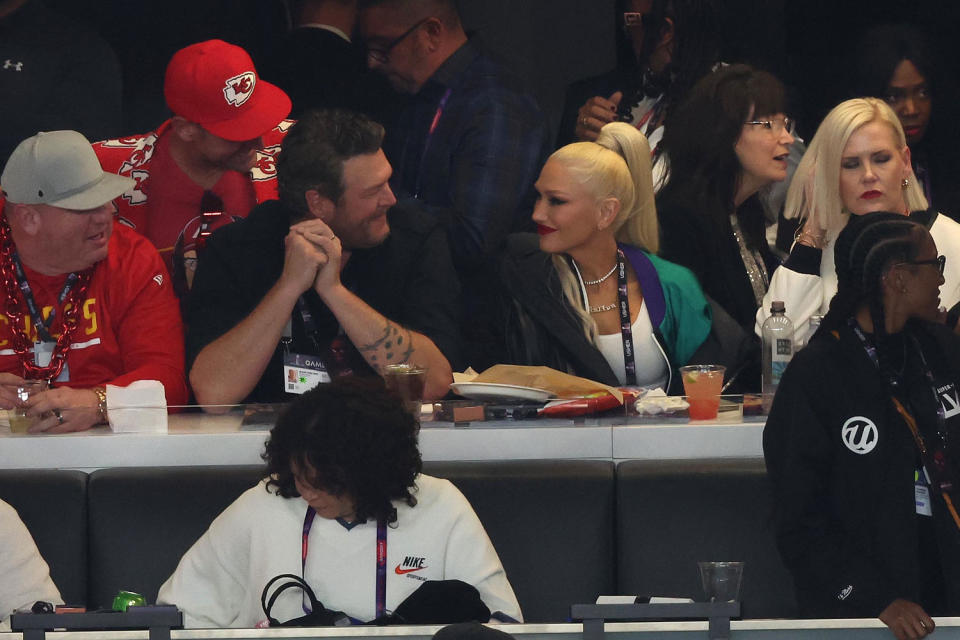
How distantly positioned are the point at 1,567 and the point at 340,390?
702 millimetres

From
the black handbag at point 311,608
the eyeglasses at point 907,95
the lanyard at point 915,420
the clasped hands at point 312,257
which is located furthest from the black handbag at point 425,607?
the eyeglasses at point 907,95

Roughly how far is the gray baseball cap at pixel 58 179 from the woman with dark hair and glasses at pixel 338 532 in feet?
3.40

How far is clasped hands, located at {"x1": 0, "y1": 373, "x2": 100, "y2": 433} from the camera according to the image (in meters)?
3.34

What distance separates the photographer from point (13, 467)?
334 cm

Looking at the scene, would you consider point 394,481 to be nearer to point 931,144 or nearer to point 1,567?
point 1,567

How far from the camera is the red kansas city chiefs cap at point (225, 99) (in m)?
4.03

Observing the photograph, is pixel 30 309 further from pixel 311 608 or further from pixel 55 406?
pixel 311 608

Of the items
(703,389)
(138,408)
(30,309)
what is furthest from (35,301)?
(703,389)

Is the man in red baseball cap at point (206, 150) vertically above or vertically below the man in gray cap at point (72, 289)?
above

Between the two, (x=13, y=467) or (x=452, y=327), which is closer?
(x=13, y=467)

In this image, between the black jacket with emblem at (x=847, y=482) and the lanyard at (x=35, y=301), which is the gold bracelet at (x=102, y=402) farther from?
the black jacket with emblem at (x=847, y=482)

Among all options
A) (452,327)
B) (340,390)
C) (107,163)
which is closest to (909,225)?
(340,390)

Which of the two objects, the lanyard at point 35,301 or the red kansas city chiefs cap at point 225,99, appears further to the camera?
the red kansas city chiefs cap at point 225,99

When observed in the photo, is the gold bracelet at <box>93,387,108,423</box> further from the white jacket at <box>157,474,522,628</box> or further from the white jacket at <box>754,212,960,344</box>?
the white jacket at <box>754,212,960,344</box>
